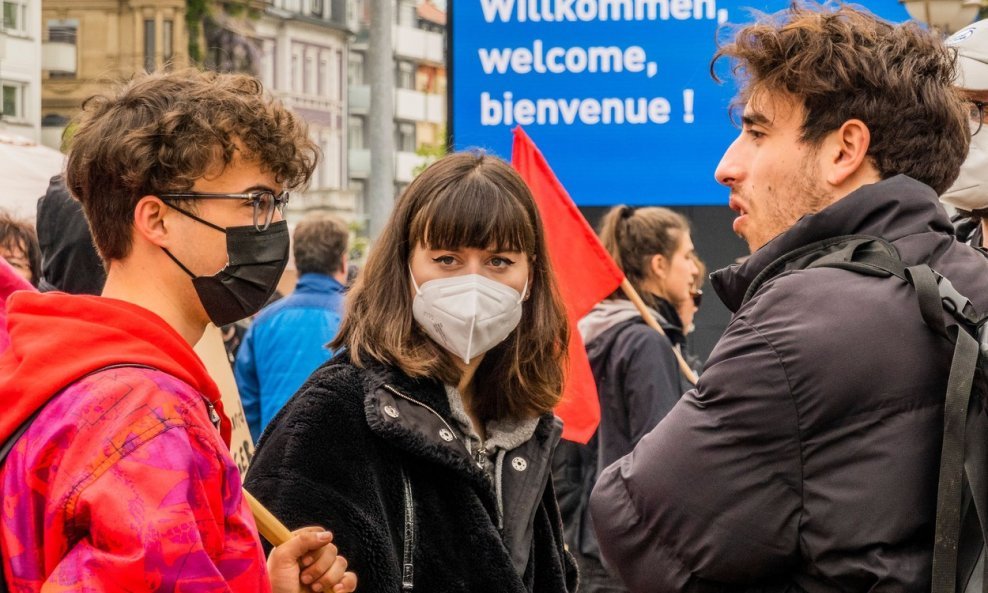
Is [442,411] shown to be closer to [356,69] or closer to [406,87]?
[406,87]

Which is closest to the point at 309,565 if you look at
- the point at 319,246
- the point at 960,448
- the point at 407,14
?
the point at 960,448

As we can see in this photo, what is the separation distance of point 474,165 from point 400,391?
0.63 metres

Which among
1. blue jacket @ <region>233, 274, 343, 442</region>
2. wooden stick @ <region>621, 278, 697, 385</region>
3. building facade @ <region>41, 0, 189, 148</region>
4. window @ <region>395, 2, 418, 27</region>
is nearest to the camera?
wooden stick @ <region>621, 278, 697, 385</region>

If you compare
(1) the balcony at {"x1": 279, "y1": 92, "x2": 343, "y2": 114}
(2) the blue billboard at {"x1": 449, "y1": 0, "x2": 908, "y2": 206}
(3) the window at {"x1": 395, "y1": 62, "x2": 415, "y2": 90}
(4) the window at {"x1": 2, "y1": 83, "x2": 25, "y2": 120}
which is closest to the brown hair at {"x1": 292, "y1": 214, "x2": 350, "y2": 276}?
(2) the blue billboard at {"x1": 449, "y1": 0, "x2": 908, "y2": 206}

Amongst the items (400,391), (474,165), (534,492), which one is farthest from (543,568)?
(474,165)

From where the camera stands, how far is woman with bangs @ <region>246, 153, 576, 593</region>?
9.31 ft

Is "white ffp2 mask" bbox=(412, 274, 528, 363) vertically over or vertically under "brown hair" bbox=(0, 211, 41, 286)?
under

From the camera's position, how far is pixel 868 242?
244 cm

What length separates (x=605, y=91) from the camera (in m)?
6.90

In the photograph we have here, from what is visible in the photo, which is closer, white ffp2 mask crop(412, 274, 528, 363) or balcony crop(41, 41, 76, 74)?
white ffp2 mask crop(412, 274, 528, 363)

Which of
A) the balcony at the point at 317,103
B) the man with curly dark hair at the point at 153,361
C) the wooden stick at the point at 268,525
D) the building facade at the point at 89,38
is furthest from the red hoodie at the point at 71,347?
the balcony at the point at 317,103

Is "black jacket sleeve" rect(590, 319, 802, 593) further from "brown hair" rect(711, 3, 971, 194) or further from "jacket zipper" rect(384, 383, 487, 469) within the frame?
"jacket zipper" rect(384, 383, 487, 469)

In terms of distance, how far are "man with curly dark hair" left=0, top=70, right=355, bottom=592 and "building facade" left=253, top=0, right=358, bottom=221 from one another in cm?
6534

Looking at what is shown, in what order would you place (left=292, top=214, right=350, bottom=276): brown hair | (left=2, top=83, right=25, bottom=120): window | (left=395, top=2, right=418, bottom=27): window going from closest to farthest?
(left=292, top=214, right=350, bottom=276): brown hair → (left=2, top=83, right=25, bottom=120): window → (left=395, top=2, right=418, bottom=27): window
